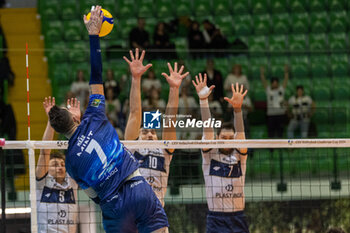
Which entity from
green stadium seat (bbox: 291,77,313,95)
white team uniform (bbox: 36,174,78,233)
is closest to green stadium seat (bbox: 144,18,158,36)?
green stadium seat (bbox: 291,77,313,95)

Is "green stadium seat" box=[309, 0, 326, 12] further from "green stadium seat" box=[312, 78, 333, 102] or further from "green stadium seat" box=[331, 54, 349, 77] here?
"green stadium seat" box=[312, 78, 333, 102]

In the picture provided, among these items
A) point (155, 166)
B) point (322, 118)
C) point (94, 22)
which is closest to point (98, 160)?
point (94, 22)

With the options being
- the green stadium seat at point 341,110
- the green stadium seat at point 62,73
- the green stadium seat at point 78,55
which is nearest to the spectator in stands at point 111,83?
the green stadium seat at point 78,55

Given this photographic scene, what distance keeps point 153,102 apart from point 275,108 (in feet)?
7.34

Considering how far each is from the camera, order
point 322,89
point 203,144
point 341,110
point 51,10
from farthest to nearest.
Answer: point 51,10 < point 322,89 < point 341,110 < point 203,144

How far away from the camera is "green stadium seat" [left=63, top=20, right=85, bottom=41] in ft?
46.8

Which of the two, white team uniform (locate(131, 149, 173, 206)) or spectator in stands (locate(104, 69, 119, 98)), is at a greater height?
spectator in stands (locate(104, 69, 119, 98))

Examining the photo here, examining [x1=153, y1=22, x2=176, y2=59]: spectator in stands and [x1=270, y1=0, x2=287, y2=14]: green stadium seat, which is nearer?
[x1=153, y1=22, x2=176, y2=59]: spectator in stands

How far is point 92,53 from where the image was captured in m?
5.63

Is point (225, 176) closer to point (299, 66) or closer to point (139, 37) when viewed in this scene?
point (299, 66)

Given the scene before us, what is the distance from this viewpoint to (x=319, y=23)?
14766 mm

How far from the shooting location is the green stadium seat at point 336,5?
14.9 meters

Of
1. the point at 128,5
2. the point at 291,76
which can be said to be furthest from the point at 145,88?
the point at 128,5

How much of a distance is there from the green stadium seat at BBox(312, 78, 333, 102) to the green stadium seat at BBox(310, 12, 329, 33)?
7.31 ft
